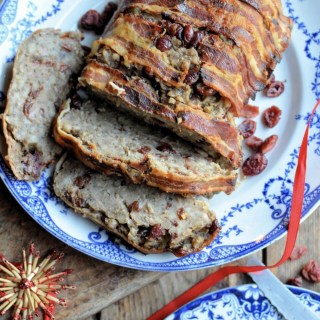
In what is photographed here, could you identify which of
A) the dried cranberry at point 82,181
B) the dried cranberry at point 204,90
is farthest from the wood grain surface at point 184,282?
the dried cranberry at point 204,90

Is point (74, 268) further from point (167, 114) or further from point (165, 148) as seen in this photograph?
point (167, 114)

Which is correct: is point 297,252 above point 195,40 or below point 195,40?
below

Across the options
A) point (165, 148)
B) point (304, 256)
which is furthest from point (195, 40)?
point (304, 256)

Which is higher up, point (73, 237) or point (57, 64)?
point (57, 64)

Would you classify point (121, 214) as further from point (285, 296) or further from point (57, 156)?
point (285, 296)

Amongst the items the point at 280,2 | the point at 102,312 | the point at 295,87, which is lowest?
the point at 102,312

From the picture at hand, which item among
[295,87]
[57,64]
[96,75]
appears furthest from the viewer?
[295,87]

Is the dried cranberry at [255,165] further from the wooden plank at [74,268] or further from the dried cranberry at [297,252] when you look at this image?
the wooden plank at [74,268]

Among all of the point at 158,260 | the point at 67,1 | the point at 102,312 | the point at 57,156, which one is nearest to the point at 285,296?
the point at 158,260
